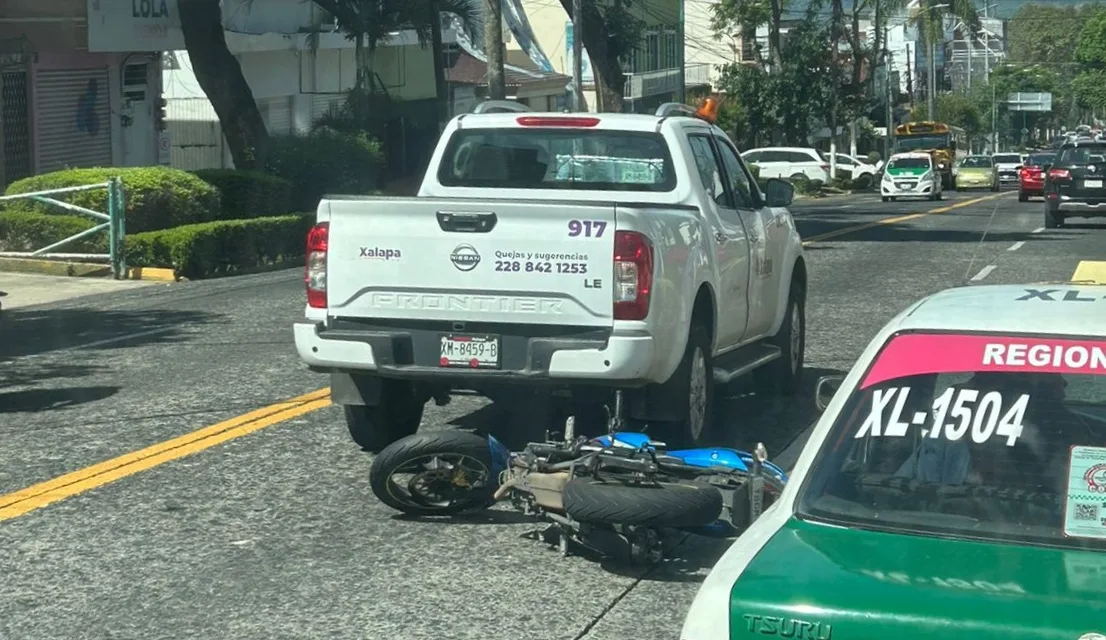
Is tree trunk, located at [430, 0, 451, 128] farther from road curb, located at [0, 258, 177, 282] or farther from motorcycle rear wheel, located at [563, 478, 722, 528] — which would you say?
motorcycle rear wheel, located at [563, 478, 722, 528]

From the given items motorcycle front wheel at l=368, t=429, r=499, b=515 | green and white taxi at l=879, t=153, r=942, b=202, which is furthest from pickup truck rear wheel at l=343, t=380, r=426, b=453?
green and white taxi at l=879, t=153, r=942, b=202

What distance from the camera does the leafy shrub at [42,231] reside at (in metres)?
22.3

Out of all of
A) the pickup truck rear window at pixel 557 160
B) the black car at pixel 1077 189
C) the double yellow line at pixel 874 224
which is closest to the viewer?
the pickup truck rear window at pixel 557 160

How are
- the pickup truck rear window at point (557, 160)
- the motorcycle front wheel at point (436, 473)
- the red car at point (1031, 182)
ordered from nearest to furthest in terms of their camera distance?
the motorcycle front wheel at point (436, 473) → the pickup truck rear window at point (557, 160) → the red car at point (1031, 182)

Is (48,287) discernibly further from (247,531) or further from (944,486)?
(944,486)

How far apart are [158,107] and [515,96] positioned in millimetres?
21452

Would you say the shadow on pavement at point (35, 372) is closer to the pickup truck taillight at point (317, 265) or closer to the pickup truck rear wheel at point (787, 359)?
the pickup truck taillight at point (317, 265)

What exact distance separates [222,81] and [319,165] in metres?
2.25

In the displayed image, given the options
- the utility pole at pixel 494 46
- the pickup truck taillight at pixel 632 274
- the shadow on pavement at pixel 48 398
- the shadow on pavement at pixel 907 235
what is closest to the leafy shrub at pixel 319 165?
the utility pole at pixel 494 46

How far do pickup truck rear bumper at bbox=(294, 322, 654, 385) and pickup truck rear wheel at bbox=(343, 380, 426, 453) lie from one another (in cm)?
51

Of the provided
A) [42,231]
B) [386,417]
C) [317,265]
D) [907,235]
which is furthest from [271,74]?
[317,265]

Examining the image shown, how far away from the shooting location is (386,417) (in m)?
9.56

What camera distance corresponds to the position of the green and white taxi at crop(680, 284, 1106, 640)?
380 centimetres

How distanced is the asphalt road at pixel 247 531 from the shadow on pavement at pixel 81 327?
8cm
